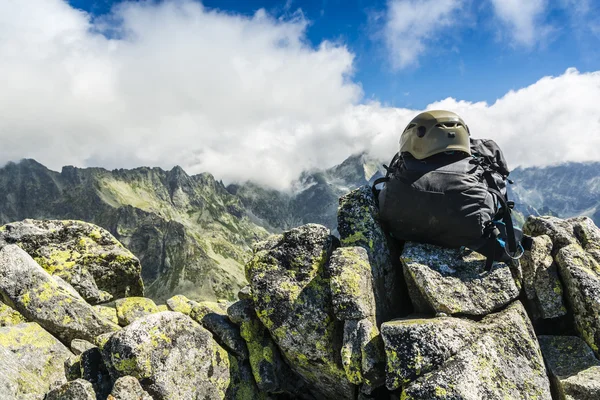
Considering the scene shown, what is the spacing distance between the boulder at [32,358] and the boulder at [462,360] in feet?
32.6

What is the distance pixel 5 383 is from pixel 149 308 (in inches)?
348

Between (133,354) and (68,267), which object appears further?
(68,267)

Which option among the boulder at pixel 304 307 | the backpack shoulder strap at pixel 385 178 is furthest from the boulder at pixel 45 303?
the backpack shoulder strap at pixel 385 178

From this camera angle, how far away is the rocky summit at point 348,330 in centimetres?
844

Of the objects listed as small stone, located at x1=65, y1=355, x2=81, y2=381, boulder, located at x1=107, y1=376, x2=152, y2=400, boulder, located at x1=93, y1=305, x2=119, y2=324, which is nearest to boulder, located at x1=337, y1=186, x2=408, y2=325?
boulder, located at x1=107, y1=376, x2=152, y2=400

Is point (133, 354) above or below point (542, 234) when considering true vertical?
below

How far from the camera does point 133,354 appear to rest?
9867mm

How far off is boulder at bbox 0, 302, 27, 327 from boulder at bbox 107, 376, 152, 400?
246 inches

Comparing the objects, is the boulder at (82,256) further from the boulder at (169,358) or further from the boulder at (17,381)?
the boulder at (169,358)

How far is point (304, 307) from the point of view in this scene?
11.0 m

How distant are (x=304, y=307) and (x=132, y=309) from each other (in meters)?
10.9

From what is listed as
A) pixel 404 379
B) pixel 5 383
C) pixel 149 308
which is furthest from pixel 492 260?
pixel 149 308

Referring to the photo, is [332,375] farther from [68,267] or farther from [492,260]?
[68,267]

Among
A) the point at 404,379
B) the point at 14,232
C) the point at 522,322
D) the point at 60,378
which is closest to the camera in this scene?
the point at 404,379
